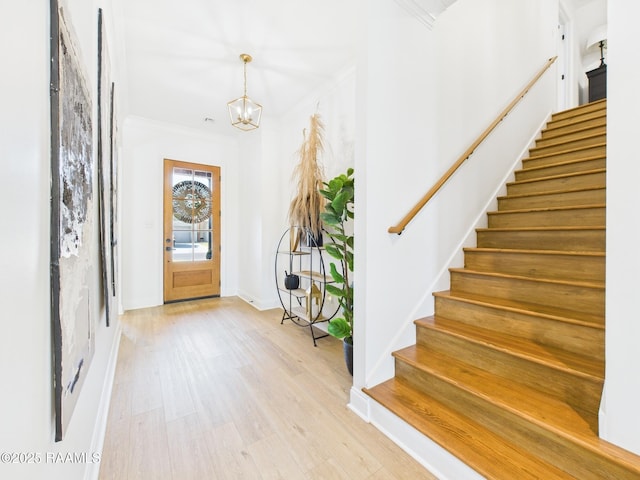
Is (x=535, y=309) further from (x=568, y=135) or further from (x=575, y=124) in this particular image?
(x=575, y=124)

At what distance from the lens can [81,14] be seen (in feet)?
3.72

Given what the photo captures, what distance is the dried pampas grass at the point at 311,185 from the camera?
310 centimetres

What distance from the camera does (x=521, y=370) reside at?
1.52 meters

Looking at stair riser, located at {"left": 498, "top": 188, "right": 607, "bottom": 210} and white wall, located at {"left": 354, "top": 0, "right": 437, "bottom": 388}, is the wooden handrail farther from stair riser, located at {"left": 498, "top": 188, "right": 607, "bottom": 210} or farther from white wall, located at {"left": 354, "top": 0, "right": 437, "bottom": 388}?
stair riser, located at {"left": 498, "top": 188, "right": 607, "bottom": 210}

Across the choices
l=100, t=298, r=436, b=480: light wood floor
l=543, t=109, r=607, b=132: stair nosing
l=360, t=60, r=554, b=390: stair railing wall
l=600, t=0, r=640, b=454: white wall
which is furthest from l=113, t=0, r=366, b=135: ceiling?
l=543, t=109, r=607, b=132: stair nosing

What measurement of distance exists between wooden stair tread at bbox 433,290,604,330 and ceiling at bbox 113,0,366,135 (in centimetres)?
197

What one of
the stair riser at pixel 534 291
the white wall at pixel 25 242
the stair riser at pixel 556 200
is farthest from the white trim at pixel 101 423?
the stair riser at pixel 556 200

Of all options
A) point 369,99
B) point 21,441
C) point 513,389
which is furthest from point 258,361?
point 369,99

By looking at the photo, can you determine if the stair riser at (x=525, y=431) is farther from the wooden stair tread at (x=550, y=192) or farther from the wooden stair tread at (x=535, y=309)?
the wooden stair tread at (x=550, y=192)

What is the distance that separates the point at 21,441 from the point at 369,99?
6.55ft

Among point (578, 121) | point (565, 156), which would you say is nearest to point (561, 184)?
point (565, 156)

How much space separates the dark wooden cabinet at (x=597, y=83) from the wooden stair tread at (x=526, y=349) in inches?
201

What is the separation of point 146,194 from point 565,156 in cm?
533

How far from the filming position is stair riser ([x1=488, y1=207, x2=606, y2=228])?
203cm
